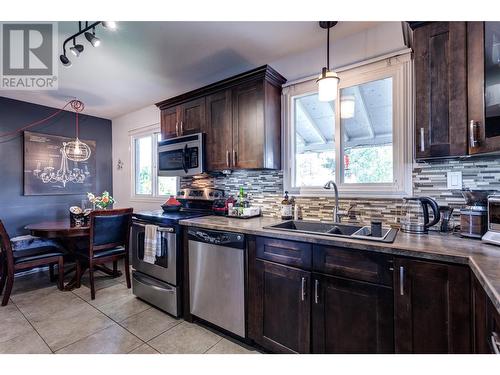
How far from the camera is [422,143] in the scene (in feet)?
4.86

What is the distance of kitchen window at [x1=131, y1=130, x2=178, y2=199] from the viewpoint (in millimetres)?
3656

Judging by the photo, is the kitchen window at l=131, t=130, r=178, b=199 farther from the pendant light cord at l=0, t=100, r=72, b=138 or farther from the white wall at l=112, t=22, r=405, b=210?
the white wall at l=112, t=22, r=405, b=210

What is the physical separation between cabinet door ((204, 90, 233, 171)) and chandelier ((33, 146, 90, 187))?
95.0 inches

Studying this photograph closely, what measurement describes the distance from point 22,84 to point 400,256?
4.13 metres

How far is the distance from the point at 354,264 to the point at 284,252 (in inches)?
17.2

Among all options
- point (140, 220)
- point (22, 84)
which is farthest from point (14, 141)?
point (140, 220)

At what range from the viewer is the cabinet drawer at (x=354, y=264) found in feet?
4.20

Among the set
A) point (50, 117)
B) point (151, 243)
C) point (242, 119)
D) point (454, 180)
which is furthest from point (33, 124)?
point (454, 180)

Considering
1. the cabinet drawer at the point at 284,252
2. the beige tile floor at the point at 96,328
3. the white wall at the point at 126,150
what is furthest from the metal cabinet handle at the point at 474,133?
the white wall at the point at 126,150

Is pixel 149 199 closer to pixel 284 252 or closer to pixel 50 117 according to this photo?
pixel 50 117

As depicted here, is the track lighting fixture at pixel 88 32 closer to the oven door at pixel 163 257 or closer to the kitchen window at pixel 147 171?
the oven door at pixel 163 257

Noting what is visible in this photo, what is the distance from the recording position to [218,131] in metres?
2.46

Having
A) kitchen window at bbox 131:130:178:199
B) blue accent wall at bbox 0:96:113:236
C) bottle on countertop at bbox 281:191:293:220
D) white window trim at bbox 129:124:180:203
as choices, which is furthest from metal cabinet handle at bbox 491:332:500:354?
blue accent wall at bbox 0:96:113:236
